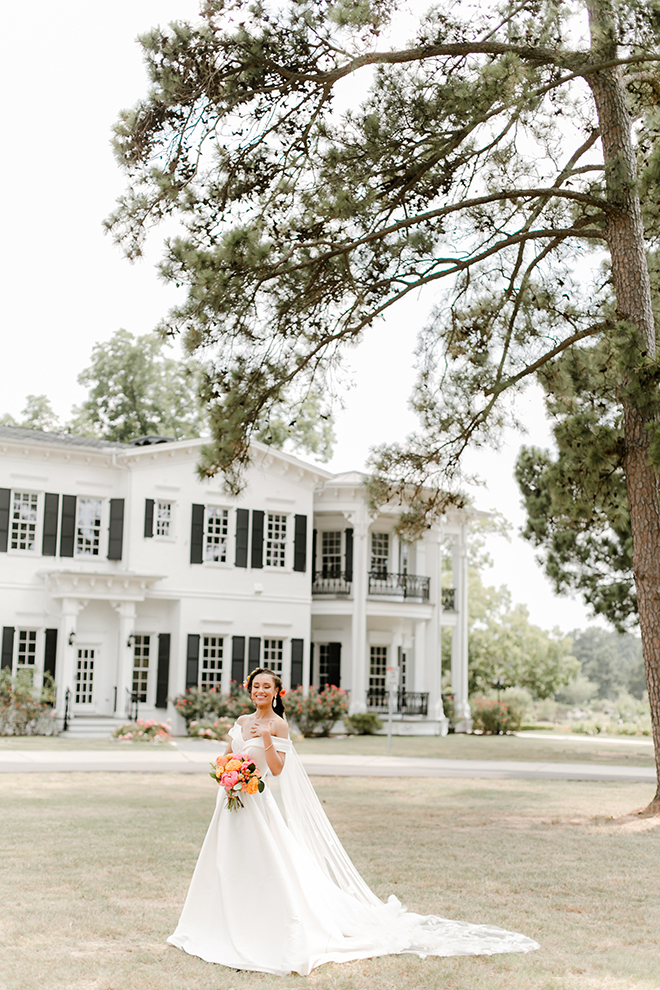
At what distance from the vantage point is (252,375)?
1162cm

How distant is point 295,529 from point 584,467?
1524 centimetres

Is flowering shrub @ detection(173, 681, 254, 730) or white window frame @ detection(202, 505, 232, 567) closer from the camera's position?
flowering shrub @ detection(173, 681, 254, 730)

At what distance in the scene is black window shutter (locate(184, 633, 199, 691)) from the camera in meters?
24.6

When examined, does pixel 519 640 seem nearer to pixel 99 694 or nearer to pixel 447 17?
pixel 99 694

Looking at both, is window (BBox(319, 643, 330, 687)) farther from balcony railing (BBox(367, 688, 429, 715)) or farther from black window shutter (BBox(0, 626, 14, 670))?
black window shutter (BBox(0, 626, 14, 670))

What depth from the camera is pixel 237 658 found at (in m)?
25.5

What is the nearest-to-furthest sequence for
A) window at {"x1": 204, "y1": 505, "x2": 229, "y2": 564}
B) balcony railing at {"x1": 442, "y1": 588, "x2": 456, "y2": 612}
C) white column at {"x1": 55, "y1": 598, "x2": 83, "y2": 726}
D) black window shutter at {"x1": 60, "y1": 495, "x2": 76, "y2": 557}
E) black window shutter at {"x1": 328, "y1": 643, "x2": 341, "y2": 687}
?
white column at {"x1": 55, "y1": 598, "x2": 83, "y2": 726} < black window shutter at {"x1": 60, "y1": 495, "x2": 76, "y2": 557} < window at {"x1": 204, "y1": 505, "x2": 229, "y2": 564} < black window shutter at {"x1": 328, "y1": 643, "x2": 341, "y2": 687} < balcony railing at {"x1": 442, "y1": 588, "x2": 456, "y2": 612}

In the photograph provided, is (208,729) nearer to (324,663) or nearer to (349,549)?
(324,663)

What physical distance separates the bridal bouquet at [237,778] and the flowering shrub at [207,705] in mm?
18338

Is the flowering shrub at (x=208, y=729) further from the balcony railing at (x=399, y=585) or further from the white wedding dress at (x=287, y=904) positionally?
the white wedding dress at (x=287, y=904)

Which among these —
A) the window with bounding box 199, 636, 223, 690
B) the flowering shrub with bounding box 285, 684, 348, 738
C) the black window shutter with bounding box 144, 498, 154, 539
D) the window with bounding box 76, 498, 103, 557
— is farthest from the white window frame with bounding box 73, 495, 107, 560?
the flowering shrub with bounding box 285, 684, 348, 738

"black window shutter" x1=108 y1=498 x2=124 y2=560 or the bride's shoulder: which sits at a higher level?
"black window shutter" x1=108 y1=498 x2=124 y2=560

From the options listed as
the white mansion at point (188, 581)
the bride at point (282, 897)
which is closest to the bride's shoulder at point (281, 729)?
the bride at point (282, 897)

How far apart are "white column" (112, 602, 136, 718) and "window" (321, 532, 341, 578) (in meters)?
6.62
